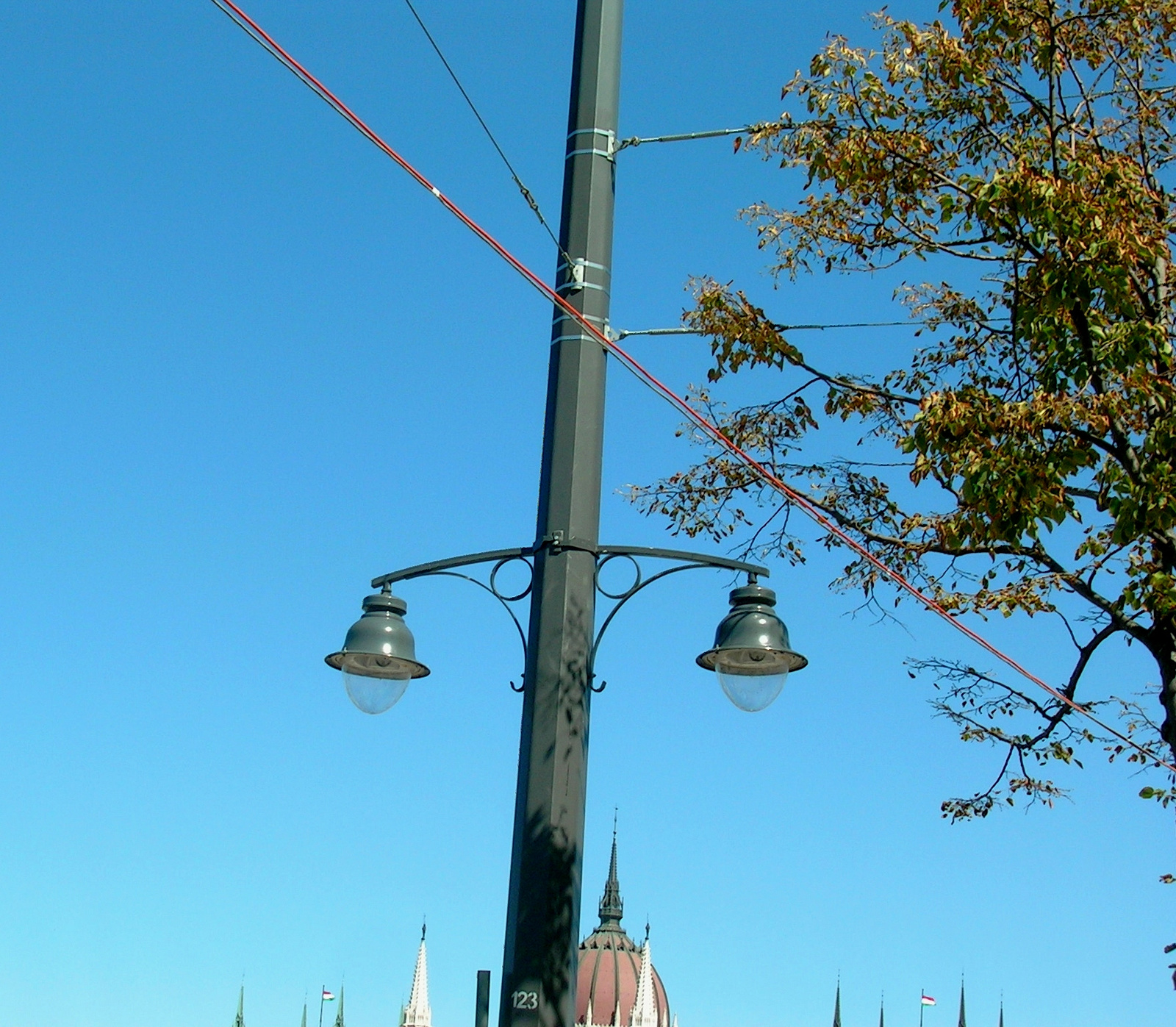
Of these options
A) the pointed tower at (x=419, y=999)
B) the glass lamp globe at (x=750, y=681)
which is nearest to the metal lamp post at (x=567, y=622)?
the glass lamp globe at (x=750, y=681)

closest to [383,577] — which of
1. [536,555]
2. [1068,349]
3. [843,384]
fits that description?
[536,555]

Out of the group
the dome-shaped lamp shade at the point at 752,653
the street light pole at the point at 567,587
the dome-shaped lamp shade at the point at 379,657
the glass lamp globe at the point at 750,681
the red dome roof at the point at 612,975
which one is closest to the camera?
the street light pole at the point at 567,587

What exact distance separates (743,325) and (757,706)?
5408 mm

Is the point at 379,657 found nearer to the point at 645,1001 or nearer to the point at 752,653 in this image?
the point at 752,653

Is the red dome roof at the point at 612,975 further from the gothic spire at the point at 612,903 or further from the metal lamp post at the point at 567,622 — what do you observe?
the metal lamp post at the point at 567,622

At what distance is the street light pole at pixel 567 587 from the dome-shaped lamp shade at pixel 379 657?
0.89 m

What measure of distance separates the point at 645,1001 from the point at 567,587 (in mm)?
171603

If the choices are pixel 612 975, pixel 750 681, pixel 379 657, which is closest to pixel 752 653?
pixel 750 681

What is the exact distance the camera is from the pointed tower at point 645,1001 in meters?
169

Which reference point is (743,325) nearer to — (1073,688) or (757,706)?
(1073,688)

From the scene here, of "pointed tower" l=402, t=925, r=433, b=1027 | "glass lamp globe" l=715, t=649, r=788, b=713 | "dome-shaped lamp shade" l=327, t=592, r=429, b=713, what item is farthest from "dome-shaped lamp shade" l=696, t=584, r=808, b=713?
"pointed tower" l=402, t=925, r=433, b=1027

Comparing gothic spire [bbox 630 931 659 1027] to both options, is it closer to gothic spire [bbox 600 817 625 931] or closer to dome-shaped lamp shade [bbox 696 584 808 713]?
gothic spire [bbox 600 817 625 931]

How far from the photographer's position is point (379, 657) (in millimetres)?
7785

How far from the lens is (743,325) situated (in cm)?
1258
